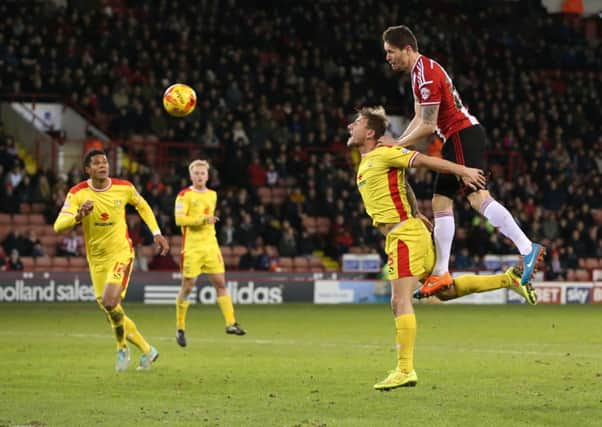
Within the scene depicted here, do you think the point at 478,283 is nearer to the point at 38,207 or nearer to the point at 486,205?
the point at 486,205

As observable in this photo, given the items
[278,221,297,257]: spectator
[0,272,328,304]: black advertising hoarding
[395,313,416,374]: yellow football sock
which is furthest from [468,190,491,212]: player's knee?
[278,221,297,257]: spectator

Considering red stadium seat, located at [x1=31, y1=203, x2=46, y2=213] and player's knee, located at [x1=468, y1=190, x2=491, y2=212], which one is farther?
red stadium seat, located at [x1=31, y1=203, x2=46, y2=213]

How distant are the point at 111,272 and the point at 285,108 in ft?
64.3

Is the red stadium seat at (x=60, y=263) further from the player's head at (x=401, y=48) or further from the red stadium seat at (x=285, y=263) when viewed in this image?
the player's head at (x=401, y=48)

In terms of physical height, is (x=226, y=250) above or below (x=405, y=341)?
above

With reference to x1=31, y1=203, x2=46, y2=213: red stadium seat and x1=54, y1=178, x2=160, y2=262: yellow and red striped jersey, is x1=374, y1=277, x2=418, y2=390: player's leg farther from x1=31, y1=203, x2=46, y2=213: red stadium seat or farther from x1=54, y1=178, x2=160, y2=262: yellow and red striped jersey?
x1=31, y1=203, x2=46, y2=213: red stadium seat

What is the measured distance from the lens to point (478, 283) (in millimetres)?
9906

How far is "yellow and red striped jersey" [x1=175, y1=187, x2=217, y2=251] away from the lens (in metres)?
16.7

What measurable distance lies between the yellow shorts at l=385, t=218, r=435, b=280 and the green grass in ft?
3.49

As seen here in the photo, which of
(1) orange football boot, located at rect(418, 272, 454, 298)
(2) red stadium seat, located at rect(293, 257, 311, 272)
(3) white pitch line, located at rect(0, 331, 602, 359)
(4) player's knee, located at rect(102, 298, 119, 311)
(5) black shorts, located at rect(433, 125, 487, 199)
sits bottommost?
(3) white pitch line, located at rect(0, 331, 602, 359)

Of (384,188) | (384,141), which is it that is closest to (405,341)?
(384,188)

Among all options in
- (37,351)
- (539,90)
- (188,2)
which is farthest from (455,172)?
(539,90)

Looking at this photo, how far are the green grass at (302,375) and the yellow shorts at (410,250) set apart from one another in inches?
41.9

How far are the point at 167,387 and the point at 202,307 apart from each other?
567 inches
